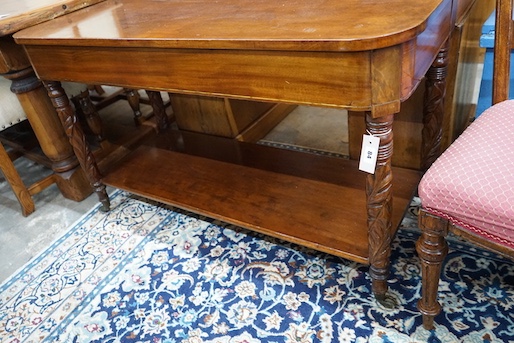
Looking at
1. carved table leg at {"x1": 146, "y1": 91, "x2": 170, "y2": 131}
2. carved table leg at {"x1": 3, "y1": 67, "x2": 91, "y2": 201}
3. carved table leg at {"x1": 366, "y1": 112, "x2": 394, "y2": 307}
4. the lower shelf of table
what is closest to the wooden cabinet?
carved table leg at {"x1": 146, "y1": 91, "x2": 170, "y2": 131}

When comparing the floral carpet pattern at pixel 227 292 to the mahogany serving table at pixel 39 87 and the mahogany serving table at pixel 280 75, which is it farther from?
the mahogany serving table at pixel 39 87

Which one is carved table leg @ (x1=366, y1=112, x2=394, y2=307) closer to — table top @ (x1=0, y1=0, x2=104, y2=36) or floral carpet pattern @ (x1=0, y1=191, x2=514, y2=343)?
floral carpet pattern @ (x1=0, y1=191, x2=514, y2=343)

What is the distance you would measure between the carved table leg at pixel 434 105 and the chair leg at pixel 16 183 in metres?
1.73

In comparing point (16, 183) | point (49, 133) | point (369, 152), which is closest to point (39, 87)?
point (49, 133)

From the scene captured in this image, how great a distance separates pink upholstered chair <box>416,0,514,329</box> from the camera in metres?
0.79

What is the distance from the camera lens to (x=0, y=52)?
5.10 ft

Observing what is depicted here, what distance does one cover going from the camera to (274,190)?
4.87ft

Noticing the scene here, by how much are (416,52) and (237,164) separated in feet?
3.21

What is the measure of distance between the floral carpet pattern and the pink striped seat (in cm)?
42

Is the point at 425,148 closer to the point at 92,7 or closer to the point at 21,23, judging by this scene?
the point at 92,7

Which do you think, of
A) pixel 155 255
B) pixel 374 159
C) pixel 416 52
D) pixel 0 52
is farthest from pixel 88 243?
pixel 416 52

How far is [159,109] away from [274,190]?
3.06 ft

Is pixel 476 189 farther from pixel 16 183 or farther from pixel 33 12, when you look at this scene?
pixel 16 183

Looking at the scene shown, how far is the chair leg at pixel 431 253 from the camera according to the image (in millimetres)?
913
